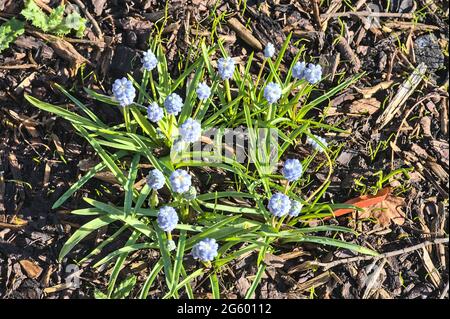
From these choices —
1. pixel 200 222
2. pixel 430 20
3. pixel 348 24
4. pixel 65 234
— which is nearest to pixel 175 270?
pixel 200 222

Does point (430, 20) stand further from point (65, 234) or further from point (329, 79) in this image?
point (65, 234)

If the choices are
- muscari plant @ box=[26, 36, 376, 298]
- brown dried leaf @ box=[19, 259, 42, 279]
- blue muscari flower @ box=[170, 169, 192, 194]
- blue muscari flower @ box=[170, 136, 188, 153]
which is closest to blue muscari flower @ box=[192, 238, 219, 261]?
muscari plant @ box=[26, 36, 376, 298]

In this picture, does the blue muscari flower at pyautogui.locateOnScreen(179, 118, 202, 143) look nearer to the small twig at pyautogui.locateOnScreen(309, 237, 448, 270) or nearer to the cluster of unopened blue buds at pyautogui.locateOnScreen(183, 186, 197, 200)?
the cluster of unopened blue buds at pyautogui.locateOnScreen(183, 186, 197, 200)

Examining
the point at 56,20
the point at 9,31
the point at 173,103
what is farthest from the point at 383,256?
the point at 9,31

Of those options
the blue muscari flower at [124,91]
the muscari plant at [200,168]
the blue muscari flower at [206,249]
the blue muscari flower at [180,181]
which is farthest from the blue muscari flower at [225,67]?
the blue muscari flower at [206,249]

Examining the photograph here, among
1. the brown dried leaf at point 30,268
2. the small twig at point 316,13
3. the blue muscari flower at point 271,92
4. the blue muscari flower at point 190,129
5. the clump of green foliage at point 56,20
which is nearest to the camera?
the blue muscari flower at point 190,129

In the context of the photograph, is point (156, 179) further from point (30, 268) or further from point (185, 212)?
point (30, 268)

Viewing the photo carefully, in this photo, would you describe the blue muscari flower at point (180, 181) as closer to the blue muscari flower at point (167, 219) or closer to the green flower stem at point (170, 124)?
the blue muscari flower at point (167, 219)
